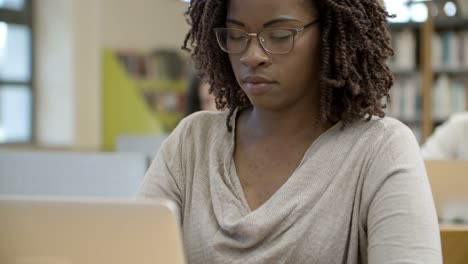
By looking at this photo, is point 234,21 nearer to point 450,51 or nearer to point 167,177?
point 167,177

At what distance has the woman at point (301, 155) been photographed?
127 cm

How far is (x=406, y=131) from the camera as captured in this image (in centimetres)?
133

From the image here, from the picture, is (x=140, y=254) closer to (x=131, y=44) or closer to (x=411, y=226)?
(x=411, y=226)

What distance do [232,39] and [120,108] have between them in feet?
17.6

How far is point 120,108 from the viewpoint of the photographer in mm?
6656

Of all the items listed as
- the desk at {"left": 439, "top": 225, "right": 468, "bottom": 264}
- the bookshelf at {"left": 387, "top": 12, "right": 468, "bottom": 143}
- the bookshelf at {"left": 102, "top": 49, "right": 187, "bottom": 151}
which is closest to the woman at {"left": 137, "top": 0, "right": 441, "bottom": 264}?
the desk at {"left": 439, "top": 225, "right": 468, "bottom": 264}

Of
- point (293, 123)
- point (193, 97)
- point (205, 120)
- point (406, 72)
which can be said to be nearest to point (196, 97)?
point (193, 97)

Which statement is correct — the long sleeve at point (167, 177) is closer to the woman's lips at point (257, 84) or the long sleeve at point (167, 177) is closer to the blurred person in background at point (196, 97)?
the woman's lips at point (257, 84)

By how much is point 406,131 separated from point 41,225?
2.32ft

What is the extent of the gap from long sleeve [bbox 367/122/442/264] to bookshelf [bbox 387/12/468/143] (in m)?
4.55

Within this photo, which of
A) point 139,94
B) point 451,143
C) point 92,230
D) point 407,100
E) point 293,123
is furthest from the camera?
point 139,94

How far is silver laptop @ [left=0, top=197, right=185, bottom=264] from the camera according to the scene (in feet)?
2.85

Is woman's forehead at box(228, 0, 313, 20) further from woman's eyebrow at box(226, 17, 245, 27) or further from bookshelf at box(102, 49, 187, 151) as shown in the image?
bookshelf at box(102, 49, 187, 151)

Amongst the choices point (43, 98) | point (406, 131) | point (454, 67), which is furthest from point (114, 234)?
point (43, 98)
